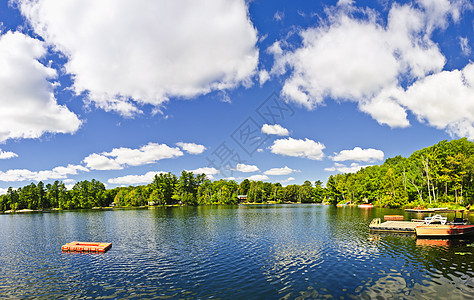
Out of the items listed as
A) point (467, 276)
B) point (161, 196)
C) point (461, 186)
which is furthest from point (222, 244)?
point (161, 196)

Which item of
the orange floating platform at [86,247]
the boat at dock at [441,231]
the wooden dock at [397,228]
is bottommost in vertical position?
the wooden dock at [397,228]

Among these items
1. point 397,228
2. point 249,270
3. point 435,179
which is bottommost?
point 397,228

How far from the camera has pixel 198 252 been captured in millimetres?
36062

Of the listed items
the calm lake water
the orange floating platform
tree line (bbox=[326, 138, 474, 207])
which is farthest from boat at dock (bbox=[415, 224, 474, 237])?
tree line (bbox=[326, 138, 474, 207])

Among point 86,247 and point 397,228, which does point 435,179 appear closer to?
point 397,228

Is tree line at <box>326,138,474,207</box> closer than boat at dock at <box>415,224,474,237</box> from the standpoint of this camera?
No

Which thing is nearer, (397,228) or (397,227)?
(397,228)

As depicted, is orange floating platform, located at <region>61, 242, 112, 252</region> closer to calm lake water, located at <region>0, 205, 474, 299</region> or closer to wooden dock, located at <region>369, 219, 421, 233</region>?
calm lake water, located at <region>0, 205, 474, 299</region>

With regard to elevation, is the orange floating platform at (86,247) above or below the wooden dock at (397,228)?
above

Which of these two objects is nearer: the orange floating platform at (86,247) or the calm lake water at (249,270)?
the calm lake water at (249,270)

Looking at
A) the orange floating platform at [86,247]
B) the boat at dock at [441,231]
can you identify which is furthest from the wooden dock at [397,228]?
the orange floating platform at [86,247]

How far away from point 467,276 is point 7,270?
52501mm

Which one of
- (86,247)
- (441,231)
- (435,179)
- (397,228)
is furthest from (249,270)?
(435,179)

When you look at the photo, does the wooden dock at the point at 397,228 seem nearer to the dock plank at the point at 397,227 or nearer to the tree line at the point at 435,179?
the dock plank at the point at 397,227
